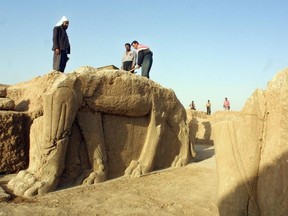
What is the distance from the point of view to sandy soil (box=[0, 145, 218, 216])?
3.88 meters

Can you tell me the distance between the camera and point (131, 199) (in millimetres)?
4422

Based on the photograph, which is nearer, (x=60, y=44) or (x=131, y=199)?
(x=131, y=199)

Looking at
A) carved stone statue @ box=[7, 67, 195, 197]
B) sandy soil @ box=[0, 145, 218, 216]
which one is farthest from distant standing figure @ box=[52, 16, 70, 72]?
sandy soil @ box=[0, 145, 218, 216]

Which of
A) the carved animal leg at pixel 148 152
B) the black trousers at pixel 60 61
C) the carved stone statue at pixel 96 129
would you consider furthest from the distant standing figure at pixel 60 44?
the carved animal leg at pixel 148 152

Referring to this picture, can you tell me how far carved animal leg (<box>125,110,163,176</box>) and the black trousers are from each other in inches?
82.3

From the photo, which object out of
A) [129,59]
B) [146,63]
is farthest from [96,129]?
[129,59]

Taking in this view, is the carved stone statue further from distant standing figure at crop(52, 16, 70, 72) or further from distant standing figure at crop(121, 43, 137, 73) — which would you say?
distant standing figure at crop(121, 43, 137, 73)

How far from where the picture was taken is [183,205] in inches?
166

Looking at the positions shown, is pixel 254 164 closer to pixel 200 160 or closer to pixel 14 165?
pixel 14 165

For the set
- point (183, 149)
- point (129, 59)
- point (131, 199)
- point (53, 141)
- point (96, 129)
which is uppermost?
point (129, 59)

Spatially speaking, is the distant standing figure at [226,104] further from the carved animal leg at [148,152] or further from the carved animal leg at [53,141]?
the carved animal leg at [53,141]

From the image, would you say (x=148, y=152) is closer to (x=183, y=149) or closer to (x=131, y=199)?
(x=183, y=149)

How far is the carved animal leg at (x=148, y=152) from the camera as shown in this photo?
239 inches

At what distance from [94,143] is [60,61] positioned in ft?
7.13
